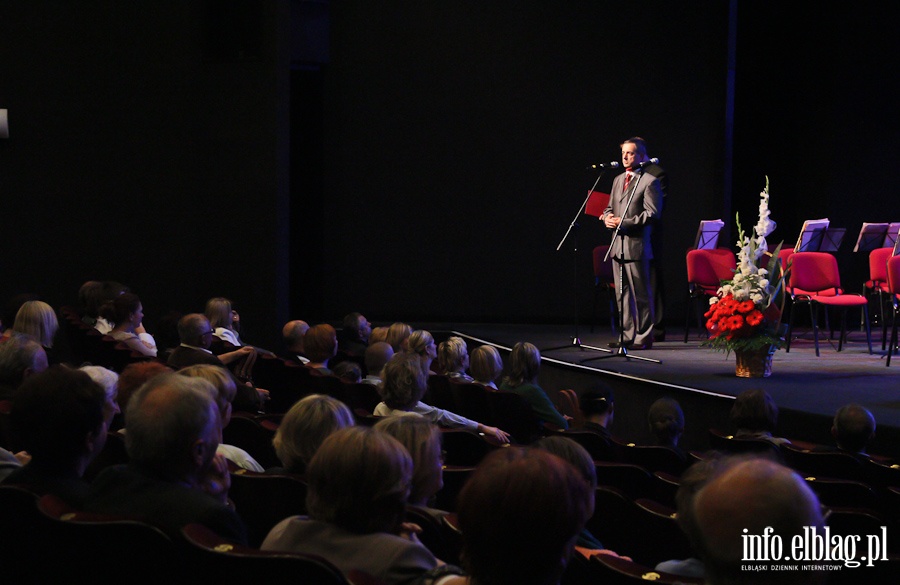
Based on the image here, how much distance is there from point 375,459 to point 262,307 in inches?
272

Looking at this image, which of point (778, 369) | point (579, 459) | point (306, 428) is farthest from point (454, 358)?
point (579, 459)

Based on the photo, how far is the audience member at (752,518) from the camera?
4.60 feet

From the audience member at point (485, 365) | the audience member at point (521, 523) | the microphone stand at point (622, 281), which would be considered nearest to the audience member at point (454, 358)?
the audience member at point (485, 365)

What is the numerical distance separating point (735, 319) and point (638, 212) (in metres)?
1.56

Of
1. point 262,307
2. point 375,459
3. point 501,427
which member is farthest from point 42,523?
point 262,307

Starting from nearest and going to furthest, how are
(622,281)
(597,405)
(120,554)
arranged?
(120,554)
(597,405)
(622,281)

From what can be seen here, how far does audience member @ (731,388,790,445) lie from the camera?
13.1 ft

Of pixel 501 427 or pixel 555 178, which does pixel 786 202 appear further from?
pixel 501 427

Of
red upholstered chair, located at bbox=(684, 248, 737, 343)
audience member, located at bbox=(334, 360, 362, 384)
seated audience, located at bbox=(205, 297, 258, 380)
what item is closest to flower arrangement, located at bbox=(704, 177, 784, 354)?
audience member, located at bbox=(334, 360, 362, 384)

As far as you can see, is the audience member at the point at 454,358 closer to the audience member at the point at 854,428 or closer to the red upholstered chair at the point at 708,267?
the audience member at the point at 854,428

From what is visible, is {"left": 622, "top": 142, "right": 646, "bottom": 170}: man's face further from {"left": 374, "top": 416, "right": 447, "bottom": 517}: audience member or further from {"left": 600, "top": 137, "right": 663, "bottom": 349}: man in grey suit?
{"left": 374, "top": 416, "right": 447, "bottom": 517}: audience member

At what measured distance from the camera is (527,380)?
5.11 meters

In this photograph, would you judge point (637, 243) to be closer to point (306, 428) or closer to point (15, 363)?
point (15, 363)

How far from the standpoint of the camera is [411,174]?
11078 millimetres
